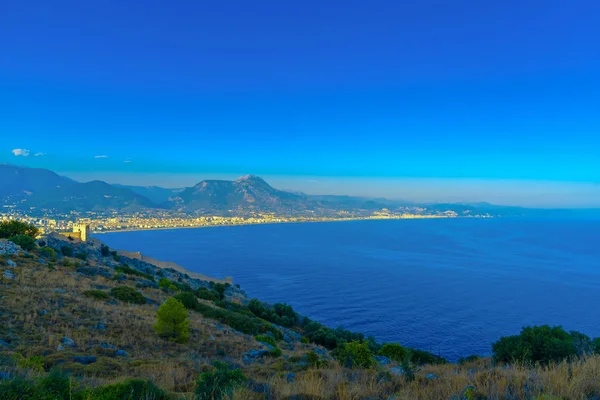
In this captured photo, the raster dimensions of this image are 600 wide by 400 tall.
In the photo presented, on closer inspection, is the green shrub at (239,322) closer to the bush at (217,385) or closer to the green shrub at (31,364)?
the green shrub at (31,364)

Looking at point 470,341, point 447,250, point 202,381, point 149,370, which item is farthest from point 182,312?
point 447,250

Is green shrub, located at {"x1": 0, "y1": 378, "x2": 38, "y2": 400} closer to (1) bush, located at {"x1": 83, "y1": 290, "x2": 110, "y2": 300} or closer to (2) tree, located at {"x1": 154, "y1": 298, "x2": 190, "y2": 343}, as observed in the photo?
(2) tree, located at {"x1": 154, "y1": 298, "x2": 190, "y2": 343}

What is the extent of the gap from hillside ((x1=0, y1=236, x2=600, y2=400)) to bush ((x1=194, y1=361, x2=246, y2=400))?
0.03 metres

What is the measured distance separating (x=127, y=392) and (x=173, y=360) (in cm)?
520

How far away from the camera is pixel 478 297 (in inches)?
2309

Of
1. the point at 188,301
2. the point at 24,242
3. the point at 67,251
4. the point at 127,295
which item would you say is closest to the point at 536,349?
the point at 188,301

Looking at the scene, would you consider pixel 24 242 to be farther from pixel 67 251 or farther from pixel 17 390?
pixel 17 390

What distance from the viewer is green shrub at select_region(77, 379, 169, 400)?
576cm

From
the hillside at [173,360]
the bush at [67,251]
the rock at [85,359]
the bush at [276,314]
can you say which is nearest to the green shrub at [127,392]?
the hillside at [173,360]

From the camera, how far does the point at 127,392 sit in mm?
6070

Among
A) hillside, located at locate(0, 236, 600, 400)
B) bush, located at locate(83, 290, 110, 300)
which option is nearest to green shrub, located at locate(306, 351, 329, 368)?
hillside, located at locate(0, 236, 600, 400)

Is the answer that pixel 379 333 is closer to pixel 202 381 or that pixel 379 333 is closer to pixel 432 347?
pixel 432 347

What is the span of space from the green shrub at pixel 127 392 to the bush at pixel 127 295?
53.4ft

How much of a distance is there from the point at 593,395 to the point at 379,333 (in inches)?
1543
